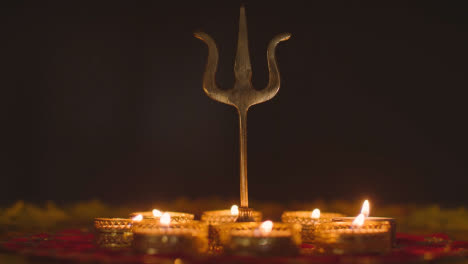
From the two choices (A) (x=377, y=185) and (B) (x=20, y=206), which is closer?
(B) (x=20, y=206)

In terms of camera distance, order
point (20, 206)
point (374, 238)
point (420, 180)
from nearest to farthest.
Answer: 1. point (374, 238)
2. point (20, 206)
3. point (420, 180)

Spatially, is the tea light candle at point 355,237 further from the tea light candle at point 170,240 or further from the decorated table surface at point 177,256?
the tea light candle at point 170,240

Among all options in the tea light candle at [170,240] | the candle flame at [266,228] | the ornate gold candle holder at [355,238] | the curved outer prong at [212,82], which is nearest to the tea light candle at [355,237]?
the ornate gold candle holder at [355,238]

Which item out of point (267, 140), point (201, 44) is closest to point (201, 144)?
point (267, 140)

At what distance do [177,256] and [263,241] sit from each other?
15 cm

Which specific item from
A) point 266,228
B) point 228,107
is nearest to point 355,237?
point 266,228

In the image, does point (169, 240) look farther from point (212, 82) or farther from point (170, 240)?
point (212, 82)

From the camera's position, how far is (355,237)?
0.86m

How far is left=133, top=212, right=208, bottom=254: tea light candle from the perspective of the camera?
2.75 feet

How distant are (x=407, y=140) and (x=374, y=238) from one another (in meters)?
1.32

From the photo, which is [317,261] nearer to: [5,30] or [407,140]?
[407,140]

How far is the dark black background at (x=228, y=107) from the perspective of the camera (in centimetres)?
207

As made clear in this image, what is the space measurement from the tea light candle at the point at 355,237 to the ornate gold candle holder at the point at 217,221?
0.64ft

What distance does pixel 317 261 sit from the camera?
749 mm
